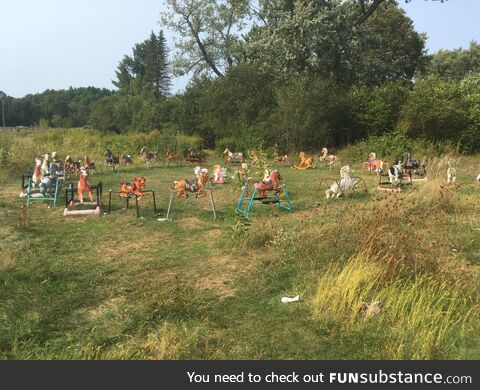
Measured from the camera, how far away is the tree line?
732 inches

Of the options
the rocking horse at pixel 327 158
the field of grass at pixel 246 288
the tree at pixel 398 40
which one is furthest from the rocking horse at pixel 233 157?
the tree at pixel 398 40

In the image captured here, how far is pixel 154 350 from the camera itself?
3.36 metres

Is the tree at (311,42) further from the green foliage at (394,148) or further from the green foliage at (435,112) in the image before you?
the green foliage at (394,148)

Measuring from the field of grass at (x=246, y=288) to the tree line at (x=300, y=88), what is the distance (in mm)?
12207

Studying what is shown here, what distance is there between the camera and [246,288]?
15.9 feet

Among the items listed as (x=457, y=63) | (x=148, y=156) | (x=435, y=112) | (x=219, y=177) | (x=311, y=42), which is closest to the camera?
(x=219, y=177)

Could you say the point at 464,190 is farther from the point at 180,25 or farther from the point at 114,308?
the point at 180,25

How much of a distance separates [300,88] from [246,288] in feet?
52.6

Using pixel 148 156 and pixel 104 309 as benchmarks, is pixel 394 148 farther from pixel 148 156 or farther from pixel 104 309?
pixel 104 309

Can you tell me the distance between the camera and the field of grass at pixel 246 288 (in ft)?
11.6

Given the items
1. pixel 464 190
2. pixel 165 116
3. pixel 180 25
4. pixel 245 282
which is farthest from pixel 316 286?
pixel 180 25

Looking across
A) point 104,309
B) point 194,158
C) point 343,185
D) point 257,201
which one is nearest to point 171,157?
point 194,158

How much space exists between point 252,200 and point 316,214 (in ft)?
4.12

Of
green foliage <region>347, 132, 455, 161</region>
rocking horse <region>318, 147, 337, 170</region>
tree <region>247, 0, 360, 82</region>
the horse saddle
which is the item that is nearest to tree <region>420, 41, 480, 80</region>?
tree <region>247, 0, 360, 82</region>
